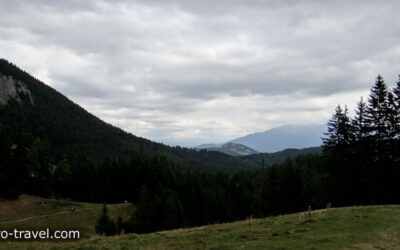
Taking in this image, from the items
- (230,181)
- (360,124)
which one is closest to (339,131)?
(360,124)

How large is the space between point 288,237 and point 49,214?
2091 inches

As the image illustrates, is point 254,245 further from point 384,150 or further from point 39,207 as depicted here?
point 39,207

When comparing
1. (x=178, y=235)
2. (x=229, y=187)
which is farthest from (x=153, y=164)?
(x=178, y=235)

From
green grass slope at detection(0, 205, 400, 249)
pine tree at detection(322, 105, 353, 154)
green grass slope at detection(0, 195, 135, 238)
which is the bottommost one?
green grass slope at detection(0, 195, 135, 238)

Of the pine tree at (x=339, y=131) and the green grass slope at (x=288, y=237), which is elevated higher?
the pine tree at (x=339, y=131)

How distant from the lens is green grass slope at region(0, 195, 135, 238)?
51094 millimetres

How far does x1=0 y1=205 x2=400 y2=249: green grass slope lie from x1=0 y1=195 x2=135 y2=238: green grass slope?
3508 cm

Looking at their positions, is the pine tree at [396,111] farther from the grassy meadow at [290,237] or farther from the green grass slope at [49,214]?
the green grass slope at [49,214]

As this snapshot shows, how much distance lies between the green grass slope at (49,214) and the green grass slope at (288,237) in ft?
115

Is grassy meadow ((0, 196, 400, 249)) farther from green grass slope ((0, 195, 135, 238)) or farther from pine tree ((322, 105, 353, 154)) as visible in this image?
green grass slope ((0, 195, 135, 238))

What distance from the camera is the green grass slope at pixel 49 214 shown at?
51.1m

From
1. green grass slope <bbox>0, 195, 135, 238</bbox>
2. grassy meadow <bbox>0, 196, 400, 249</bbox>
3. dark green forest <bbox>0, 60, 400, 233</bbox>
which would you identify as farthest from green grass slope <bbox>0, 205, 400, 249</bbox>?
green grass slope <bbox>0, 195, 135, 238</bbox>

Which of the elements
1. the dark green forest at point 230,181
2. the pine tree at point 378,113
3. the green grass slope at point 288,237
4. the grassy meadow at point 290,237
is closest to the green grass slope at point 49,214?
the dark green forest at point 230,181

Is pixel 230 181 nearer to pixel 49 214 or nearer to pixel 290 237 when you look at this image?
pixel 49 214
